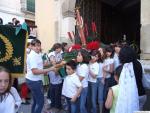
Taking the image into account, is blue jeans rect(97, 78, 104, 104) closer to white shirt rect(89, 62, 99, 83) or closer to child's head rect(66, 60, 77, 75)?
white shirt rect(89, 62, 99, 83)

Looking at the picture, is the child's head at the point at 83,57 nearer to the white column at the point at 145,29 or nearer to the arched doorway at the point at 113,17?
the white column at the point at 145,29

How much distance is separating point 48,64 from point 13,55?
3.83 meters

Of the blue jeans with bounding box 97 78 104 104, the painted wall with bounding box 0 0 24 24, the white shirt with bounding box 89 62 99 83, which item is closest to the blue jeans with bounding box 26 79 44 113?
the white shirt with bounding box 89 62 99 83

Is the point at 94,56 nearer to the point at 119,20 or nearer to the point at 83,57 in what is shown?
the point at 83,57

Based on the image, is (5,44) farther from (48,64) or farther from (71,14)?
(71,14)

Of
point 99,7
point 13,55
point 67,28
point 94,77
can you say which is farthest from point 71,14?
point 13,55

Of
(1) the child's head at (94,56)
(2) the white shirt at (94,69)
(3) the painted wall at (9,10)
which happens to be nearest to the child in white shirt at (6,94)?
(2) the white shirt at (94,69)

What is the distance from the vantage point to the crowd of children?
457 cm

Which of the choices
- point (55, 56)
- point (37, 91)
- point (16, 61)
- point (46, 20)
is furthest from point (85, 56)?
point (46, 20)

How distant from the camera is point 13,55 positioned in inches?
182

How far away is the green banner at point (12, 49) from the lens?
4547mm

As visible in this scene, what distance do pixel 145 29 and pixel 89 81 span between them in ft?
5.18

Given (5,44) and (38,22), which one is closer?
(5,44)

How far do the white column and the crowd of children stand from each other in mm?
608
